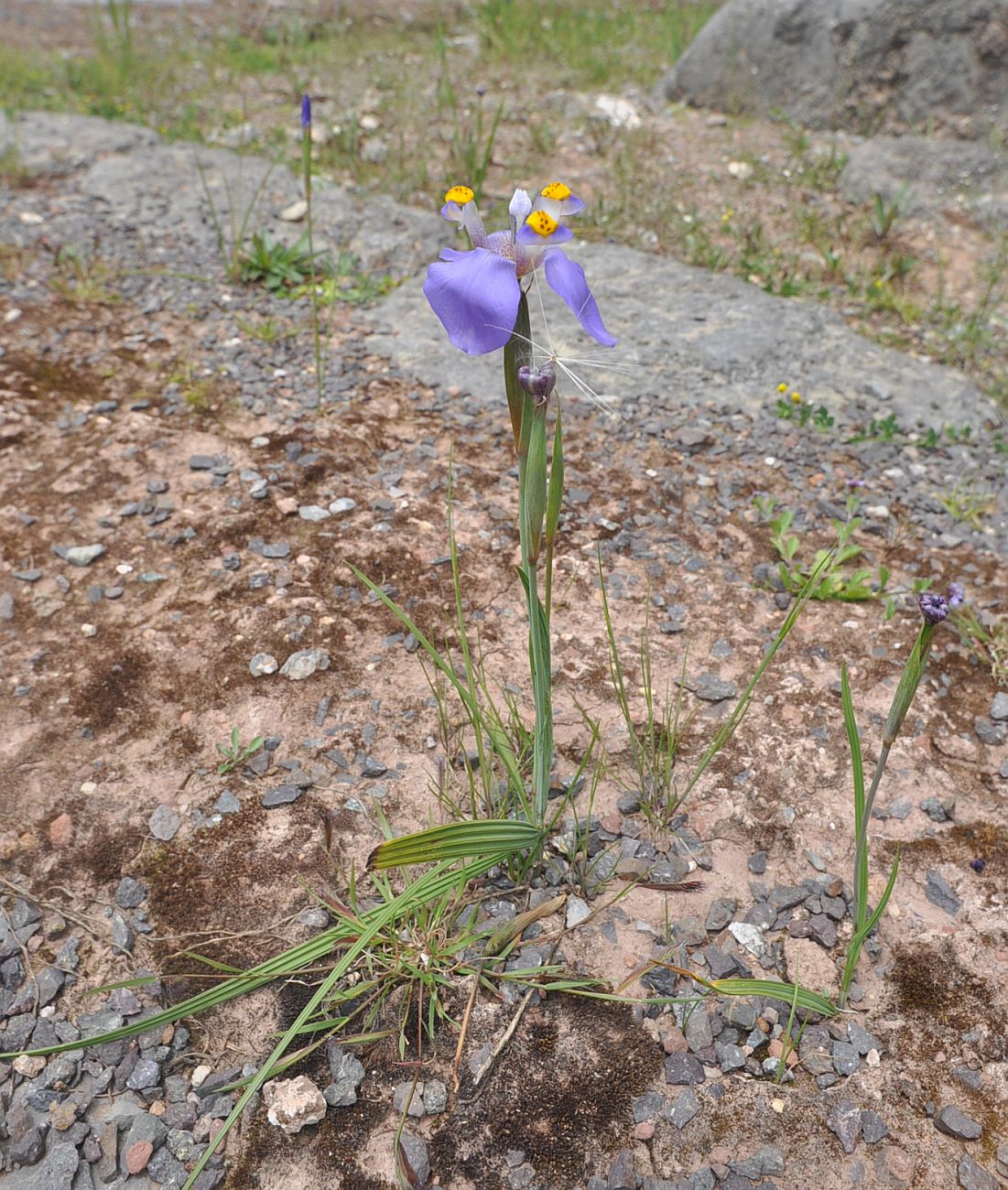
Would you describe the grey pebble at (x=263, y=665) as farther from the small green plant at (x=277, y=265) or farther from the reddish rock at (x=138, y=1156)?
the small green plant at (x=277, y=265)

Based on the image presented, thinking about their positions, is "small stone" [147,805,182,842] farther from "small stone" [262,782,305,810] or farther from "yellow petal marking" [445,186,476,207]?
"yellow petal marking" [445,186,476,207]

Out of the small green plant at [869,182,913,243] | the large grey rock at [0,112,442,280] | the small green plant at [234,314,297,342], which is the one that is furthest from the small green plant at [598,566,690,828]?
the small green plant at [869,182,913,243]

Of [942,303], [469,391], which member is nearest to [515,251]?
[469,391]

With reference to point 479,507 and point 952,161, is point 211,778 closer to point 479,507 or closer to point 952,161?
point 479,507

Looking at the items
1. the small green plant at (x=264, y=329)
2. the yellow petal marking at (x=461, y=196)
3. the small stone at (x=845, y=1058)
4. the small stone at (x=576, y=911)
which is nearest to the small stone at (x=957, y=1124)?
the small stone at (x=845, y=1058)

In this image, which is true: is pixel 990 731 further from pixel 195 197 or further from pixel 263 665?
pixel 195 197

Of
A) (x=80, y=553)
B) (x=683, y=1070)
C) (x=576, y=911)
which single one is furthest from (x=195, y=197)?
(x=683, y=1070)
